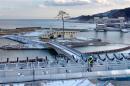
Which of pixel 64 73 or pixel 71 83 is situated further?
pixel 64 73

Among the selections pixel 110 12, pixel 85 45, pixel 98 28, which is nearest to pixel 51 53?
pixel 85 45

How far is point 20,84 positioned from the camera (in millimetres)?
9398

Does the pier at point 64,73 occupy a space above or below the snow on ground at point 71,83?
above

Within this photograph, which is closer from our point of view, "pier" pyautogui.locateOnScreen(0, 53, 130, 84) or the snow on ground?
the snow on ground

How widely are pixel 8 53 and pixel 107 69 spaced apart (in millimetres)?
26117

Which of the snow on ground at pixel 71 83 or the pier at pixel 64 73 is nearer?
the snow on ground at pixel 71 83

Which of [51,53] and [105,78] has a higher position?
[105,78]

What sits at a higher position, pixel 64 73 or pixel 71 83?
pixel 64 73

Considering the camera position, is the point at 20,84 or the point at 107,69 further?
the point at 107,69

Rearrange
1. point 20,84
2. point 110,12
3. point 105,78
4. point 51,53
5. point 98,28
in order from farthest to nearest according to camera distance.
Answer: point 110,12 < point 98,28 < point 51,53 < point 105,78 < point 20,84

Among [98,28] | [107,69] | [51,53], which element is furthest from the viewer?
[98,28]

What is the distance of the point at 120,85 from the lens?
9.82m

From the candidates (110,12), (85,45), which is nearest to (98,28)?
(85,45)

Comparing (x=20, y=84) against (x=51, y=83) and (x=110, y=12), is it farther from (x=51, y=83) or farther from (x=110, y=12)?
(x=110, y=12)
